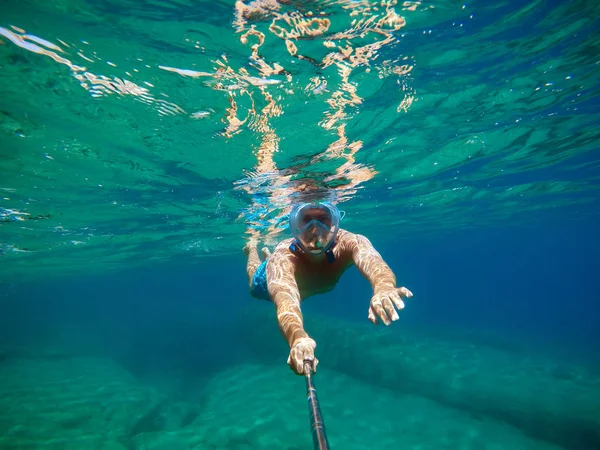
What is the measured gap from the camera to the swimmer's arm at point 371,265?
3609mm

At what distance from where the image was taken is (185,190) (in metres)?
14.3

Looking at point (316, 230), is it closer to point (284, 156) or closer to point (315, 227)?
point (315, 227)

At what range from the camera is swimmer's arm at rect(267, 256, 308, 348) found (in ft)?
10.3

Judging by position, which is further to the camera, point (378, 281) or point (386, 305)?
point (378, 281)

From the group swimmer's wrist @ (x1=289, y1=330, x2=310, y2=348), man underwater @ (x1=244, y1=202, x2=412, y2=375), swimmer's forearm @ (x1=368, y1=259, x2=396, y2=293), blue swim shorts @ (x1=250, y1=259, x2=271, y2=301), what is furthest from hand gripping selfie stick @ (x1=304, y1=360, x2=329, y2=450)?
blue swim shorts @ (x1=250, y1=259, x2=271, y2=301)

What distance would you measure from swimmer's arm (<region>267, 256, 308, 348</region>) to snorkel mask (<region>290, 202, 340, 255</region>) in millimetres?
511

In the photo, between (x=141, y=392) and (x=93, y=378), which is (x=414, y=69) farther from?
(x=93, y=378)

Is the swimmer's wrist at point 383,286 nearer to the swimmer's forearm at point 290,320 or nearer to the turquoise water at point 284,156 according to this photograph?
the swimmer's forearm at point 290,320

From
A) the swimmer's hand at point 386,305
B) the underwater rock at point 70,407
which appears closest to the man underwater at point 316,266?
the swimmer's hand at point 386,305

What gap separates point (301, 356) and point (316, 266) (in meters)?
3.02

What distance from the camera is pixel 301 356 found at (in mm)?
2584

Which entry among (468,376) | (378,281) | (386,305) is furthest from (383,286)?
(468,376)

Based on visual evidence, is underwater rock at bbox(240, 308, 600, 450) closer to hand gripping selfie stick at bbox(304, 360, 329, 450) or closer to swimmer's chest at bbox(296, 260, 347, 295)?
swimmer's chest at bbox(296, 260, 347, 295)

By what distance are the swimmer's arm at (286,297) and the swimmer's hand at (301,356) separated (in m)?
0.20
